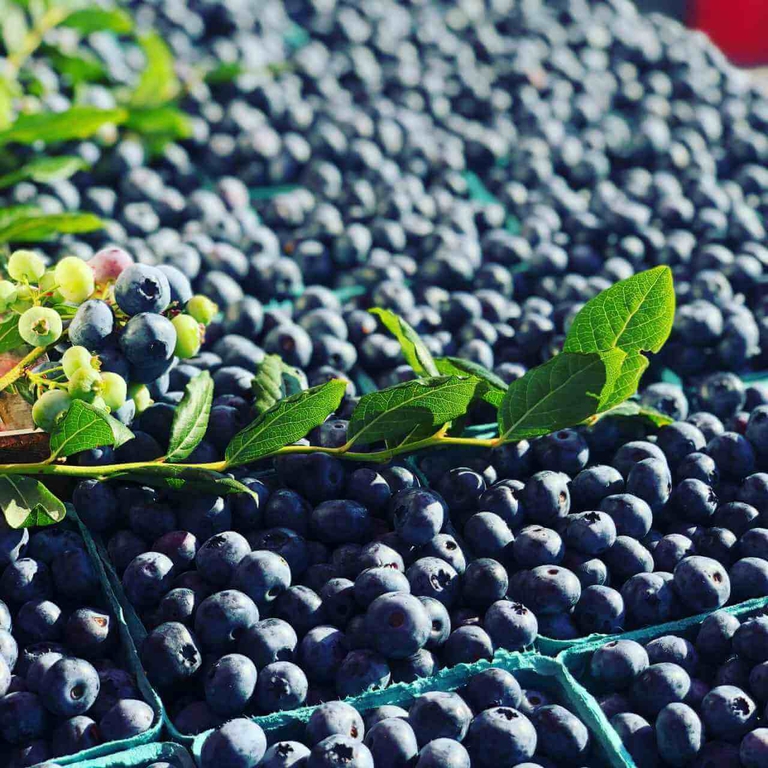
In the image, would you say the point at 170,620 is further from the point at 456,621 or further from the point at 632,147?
the point at 632,147

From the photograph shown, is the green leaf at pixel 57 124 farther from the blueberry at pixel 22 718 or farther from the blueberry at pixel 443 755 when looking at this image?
the blueberry at pixel 443 755

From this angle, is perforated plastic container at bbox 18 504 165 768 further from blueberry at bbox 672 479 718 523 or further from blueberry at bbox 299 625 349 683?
blueberry at bbox 672 479 718 523

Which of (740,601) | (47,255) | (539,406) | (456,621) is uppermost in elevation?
(539,406)

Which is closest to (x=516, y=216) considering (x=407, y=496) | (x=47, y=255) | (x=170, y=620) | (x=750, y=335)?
(x=750, y=335)

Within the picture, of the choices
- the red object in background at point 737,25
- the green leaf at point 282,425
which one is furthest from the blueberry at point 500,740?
the red object in background at point 737,25

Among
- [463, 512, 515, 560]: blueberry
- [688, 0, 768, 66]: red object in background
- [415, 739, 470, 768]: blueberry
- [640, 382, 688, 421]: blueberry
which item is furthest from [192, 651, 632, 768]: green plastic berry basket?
[688, 0, 768, 66]: red object in background

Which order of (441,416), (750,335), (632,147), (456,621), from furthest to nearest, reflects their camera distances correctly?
(632,147), (750,335), (441,416), (456,621)

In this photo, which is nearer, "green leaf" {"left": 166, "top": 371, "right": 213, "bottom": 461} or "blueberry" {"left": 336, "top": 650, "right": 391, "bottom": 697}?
"blueberry" {"left": 336, "top": 650, "right": 391, "bottom": 697}
